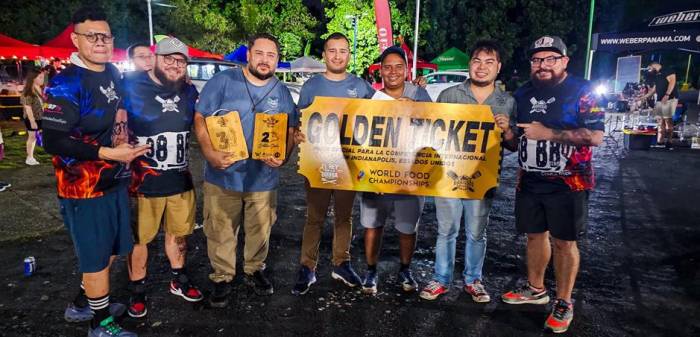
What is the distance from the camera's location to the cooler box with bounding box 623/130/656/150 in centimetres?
1193

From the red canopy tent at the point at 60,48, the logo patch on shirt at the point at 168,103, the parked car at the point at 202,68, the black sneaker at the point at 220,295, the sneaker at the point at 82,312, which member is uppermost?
the red canopy tent at the point at 60,48

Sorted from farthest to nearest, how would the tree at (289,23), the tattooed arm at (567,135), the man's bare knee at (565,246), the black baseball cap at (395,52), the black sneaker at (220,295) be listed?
the tree at (289,23), the black baseball cap at (395,52), the black sneaker at (220,295), the man's bare knee at (565,246), the tattooed arm at (567,135)

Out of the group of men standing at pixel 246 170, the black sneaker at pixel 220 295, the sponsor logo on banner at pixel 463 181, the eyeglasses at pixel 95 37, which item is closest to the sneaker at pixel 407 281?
the group of men standing at pixel 246 170

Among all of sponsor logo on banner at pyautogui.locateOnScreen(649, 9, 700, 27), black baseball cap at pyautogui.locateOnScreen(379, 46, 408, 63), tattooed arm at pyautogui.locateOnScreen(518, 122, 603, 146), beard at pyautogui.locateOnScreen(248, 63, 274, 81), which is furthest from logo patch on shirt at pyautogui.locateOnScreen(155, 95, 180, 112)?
sponsor logo on banner at pyautogui.locateOnScreen(649, 9, 700, 27)

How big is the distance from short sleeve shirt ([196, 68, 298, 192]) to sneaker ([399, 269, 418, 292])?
55.7 inches

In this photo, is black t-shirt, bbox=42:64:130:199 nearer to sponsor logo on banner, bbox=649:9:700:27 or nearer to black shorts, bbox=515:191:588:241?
black shorts, bbox=515:191:588:241

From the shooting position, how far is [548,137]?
11.2 feet

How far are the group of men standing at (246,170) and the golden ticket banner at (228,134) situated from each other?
0.17ft

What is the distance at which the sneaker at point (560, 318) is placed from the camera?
11.5 feet

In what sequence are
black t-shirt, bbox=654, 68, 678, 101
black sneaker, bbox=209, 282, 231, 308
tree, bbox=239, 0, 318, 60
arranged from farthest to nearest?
tree, bbox=239, 0, 318, 60
black t-shirt, bbox=654, 68, 678, 101
black sneaker, bbox=209, 282, 231, 308

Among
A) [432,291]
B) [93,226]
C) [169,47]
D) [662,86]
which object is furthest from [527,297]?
[662,86]

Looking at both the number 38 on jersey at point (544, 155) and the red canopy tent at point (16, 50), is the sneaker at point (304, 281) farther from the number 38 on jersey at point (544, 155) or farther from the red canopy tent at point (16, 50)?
the red canopy tent at point (16, 50)

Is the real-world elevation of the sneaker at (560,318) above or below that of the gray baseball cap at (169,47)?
below

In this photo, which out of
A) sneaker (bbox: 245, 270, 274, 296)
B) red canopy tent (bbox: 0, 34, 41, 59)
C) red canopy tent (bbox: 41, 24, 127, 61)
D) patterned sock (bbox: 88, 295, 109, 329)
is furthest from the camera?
red canopy tent (bbox: 41, 24, 127, 61)
